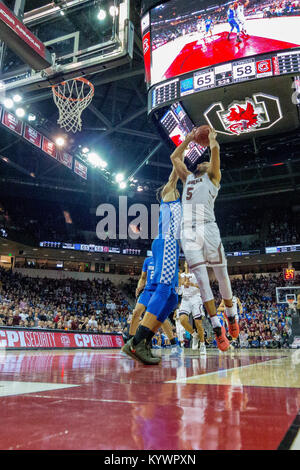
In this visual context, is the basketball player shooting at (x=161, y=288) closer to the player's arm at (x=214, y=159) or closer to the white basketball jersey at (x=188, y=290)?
the player's arm at (x=214, y=159)

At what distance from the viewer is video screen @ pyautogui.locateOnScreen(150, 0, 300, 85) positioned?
7.27 meters

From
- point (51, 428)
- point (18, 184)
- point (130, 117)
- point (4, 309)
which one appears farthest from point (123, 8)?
point (18, 184)

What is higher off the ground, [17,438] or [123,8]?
[123,8]

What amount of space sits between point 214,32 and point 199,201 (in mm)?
6296

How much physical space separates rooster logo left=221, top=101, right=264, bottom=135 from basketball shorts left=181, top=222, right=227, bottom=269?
7.06 m

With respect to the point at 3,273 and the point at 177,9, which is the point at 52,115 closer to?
the point at 177,9

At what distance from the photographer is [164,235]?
11.0 feet

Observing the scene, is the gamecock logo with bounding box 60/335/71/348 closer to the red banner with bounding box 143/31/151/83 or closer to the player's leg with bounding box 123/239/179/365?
the red banner with bounding box 143/31/151/83

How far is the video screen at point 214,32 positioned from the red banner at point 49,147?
7617mm

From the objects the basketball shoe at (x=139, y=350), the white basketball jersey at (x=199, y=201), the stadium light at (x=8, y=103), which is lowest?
the basketball shoe at (x=139, y=350)

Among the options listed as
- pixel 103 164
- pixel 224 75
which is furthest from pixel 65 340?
pixel 103 164

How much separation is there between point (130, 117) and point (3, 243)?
14.5 meters

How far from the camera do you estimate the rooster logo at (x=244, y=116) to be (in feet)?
30.2

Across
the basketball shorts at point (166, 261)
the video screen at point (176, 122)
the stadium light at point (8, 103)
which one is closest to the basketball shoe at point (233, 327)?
the basketball shorts at point (166, 261)
